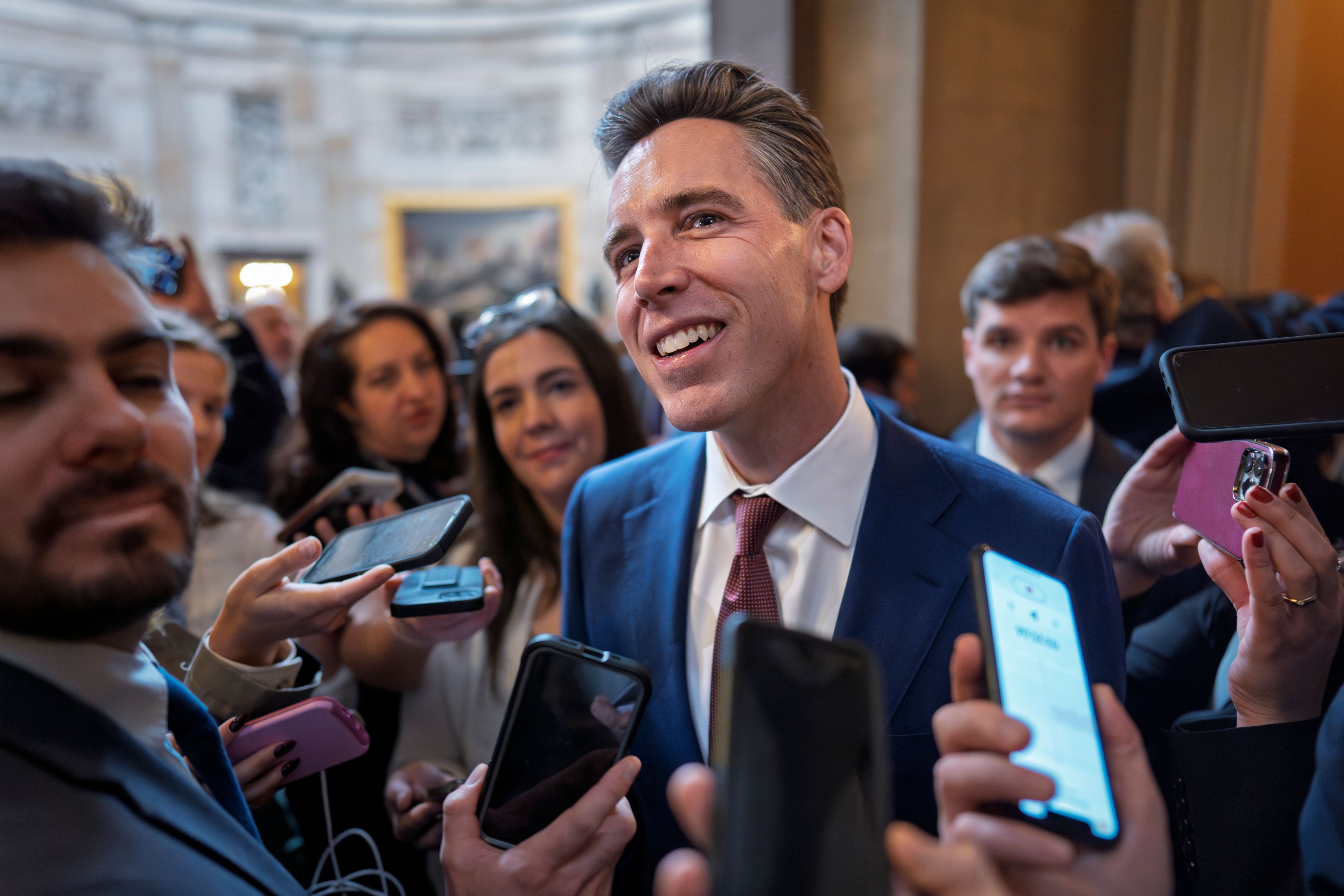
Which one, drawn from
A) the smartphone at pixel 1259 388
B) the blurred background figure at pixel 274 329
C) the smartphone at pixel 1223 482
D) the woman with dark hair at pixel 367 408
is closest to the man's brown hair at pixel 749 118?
the smartphone at pixel 1259 388

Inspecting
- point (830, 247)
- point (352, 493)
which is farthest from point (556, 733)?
point (352, 493)

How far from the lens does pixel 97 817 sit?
2.83 ft

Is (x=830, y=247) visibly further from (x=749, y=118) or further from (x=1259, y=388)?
(x=1259, y=388)

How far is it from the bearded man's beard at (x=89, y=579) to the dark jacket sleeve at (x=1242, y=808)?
1379 mm

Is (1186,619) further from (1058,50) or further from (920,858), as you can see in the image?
(1058,50)

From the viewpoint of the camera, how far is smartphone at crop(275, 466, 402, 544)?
2117 mm

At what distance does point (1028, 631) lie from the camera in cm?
91

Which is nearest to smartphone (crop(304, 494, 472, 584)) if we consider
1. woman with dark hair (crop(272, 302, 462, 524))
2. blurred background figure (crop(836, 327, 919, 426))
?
woman with dark hair (crop(272, 302, 462, 524))

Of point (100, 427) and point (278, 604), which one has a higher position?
point (100, 427)

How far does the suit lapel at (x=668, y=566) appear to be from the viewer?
4.91 ft

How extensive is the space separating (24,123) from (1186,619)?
15018 mm

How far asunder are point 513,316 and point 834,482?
1.41 meters

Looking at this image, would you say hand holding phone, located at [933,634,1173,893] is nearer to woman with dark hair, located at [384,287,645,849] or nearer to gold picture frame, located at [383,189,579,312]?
woman with dark hair, located at [384,287,645,849]

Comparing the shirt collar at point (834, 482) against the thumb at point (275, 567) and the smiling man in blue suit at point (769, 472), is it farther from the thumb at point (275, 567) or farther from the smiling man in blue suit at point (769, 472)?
the thumb at point (275, 567)
